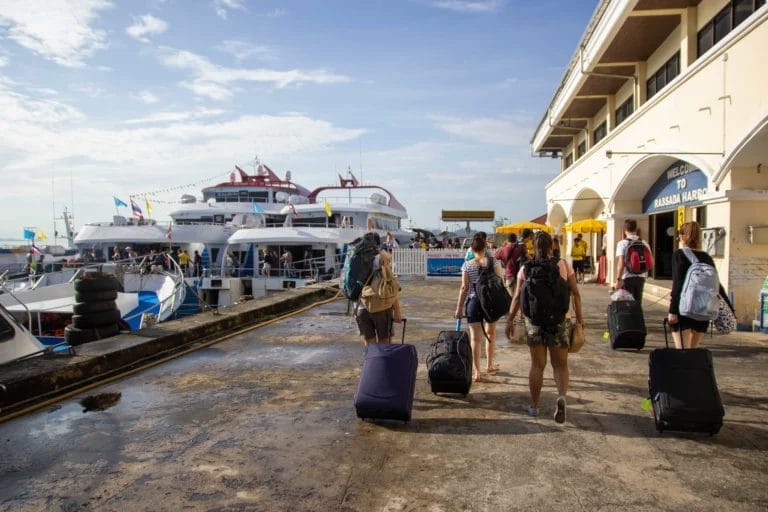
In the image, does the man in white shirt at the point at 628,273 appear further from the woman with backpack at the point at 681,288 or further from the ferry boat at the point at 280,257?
the ferry boat at the point at 280,257

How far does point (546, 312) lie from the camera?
428 cm

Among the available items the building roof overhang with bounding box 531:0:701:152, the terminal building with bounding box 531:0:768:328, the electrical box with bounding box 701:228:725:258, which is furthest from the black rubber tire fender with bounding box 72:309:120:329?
the building roof overhang with bounding box 531:0:701:152

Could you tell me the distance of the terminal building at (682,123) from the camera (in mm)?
8352

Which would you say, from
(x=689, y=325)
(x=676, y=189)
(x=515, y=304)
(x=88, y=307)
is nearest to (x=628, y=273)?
(x=689, y=325)

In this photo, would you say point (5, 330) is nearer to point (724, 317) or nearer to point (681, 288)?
point (681, 288)

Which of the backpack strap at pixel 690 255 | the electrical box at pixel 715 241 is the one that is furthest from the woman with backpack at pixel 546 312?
the electrical box at pixel 715 241

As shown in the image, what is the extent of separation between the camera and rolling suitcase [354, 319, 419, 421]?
4230 mm

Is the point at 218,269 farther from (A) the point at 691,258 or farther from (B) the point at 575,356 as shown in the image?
(A) the point at 691,258

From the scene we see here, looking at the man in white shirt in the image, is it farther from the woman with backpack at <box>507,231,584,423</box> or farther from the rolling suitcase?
the rolling suitcase

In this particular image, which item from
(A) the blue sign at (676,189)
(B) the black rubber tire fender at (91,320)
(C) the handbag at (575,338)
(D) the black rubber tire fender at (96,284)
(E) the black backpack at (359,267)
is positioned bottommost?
(B) the black rubber tire fender at (91,320)

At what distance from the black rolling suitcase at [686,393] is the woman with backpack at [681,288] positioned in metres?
1.09

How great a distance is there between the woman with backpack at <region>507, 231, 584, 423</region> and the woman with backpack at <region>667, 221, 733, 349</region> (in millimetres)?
1277

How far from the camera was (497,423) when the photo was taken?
14.3 feet

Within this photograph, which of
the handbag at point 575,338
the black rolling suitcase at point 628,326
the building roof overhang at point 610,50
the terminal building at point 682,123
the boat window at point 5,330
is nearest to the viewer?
the handbag at point 575,338
